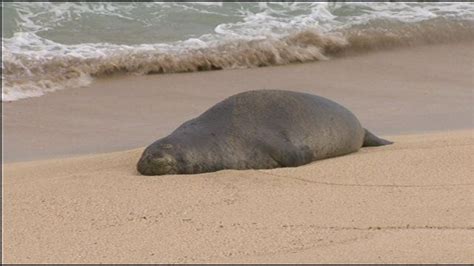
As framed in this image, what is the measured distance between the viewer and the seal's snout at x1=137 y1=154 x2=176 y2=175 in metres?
5.37

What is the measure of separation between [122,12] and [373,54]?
309 cm

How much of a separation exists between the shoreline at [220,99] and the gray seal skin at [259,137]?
36.7 inches

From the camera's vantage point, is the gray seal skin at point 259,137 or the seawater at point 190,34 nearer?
the gray seal skin at point 259,137

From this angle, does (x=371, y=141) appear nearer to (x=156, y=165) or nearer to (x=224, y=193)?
(x=156, y=165)

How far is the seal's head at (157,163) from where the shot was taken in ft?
17.6

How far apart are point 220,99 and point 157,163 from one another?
2.75 metres

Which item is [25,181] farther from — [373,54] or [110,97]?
[373,54]

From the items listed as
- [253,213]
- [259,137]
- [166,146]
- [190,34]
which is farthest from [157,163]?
[190,34]

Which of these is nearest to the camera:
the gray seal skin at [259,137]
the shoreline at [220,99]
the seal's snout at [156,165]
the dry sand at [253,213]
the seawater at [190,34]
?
the dry sand at [253,213]

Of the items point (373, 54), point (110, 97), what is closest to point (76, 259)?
point (110, 97)

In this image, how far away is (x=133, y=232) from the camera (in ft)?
Result: 13.0

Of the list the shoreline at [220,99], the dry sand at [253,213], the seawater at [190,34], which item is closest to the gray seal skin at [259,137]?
the dry sand at [253,213]

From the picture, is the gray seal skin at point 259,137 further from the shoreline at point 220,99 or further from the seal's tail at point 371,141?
the shoreline at point 220,99

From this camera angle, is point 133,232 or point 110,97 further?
point 110,97
